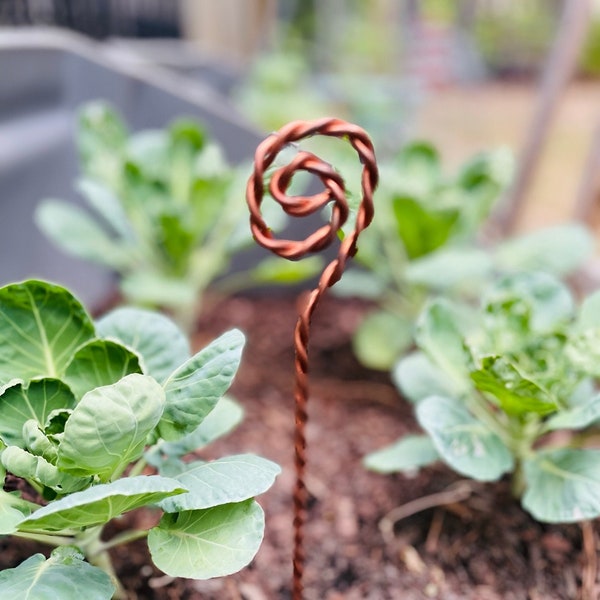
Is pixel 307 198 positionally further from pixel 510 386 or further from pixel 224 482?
pixel 510 386

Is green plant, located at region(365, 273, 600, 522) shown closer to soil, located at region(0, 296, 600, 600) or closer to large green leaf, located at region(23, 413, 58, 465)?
soil, located at region(0, 296, 600, 600)

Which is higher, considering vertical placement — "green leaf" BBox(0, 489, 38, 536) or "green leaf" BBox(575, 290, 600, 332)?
"green leaf" BBox(575, 290, 600, 332)

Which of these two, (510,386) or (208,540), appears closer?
(208,540)

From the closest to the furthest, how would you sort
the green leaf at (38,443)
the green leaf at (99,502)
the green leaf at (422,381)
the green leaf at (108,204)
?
the green leaf at (99,502)
the green leaf at (38,443)
the green leaf at (422,381)
the green leaf at (108,204)

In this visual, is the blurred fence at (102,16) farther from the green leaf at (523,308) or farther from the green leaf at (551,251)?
Result: the green leaf at (523,308)

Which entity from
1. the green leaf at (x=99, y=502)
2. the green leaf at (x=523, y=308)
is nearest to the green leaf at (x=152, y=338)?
the green leaf at (x=99, y=502)

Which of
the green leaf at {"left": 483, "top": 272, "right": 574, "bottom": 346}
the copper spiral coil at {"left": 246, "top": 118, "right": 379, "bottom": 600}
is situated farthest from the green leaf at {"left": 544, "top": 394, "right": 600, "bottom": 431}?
the copper spiral coil at {"left": 246, "top": 118, "right": 379, "bottom": 600}

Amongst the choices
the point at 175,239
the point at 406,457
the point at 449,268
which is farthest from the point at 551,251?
the point at 175,239
